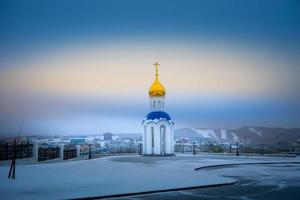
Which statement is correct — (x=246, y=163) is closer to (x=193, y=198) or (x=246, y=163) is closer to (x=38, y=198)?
(x=193, y=198)

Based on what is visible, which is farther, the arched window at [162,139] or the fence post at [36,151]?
the arched window at [162,139]

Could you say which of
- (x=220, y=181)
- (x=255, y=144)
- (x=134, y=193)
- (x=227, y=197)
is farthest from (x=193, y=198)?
(x=255, y=144)

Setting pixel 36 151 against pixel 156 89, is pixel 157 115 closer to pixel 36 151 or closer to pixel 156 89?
pixel 156 89

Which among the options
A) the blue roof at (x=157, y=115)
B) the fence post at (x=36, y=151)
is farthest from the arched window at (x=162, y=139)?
the fence post at (x=36, y=151)

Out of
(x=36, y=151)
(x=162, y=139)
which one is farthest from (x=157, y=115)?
(x=36, y=151)

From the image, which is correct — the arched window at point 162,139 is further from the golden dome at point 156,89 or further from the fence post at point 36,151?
the fence post at point 36,151

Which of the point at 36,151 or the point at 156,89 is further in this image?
the point at 156,89

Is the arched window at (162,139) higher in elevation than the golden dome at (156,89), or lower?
lower

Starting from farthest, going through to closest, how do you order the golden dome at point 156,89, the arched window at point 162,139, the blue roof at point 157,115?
the golden dome at point 156,89 < the arched window at point 162,139 < the blue roof at point 157,115

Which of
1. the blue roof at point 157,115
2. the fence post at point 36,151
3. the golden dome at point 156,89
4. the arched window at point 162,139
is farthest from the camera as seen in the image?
the golden dome at point 156,89

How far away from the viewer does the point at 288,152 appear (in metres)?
33.2

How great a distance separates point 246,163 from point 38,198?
1622cm

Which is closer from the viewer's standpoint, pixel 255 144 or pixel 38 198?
pixel 38 198

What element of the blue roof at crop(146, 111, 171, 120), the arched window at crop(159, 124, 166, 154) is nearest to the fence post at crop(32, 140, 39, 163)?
the blue roof at crop(146, 111, 171, 120)
